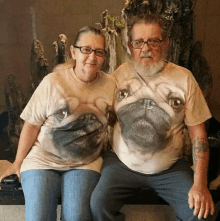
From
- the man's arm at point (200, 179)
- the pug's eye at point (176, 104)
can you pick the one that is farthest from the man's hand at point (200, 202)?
the pug's eye at point (176, 104)

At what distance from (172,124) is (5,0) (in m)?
1.32

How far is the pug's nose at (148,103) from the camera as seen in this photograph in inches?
43.6

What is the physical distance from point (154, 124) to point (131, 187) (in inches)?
10.8

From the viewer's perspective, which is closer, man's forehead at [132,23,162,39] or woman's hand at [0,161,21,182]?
man's forehead at [132,23,162,39]

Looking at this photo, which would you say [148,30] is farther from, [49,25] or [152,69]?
[49,25]

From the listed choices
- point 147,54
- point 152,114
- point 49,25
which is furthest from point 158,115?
point 49,25

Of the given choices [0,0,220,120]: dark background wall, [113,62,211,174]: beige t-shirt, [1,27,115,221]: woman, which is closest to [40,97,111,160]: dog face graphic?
[1,27,115,221]: woman

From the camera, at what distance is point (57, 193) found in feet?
3.51

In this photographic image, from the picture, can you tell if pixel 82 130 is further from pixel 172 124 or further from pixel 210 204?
pixel 210 204

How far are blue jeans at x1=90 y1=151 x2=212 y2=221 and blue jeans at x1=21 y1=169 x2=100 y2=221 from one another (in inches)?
1.6

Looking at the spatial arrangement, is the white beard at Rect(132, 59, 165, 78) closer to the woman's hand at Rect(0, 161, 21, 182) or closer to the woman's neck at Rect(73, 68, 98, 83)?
the woman's neck at Rect(73, 68, 98, 83)

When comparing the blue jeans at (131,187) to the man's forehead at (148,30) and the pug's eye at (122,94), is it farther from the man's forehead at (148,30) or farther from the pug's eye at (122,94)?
the man's forehead at (148,30)

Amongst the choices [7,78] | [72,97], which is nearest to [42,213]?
[72,97]

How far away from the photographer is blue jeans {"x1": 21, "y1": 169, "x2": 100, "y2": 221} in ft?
3.30
